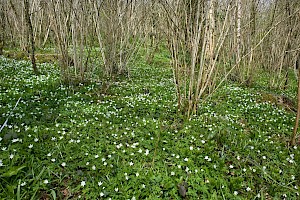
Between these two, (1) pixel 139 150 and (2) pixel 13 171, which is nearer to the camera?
(2) pixel 13 171

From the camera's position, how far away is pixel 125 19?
32.3 ft

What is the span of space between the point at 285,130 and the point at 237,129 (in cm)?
117

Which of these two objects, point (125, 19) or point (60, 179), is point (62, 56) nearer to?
point (125, 19)

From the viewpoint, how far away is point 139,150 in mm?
4207

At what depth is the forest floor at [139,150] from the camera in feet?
11.2

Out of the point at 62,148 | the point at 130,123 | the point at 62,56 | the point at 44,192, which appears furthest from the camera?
the point at 62,56

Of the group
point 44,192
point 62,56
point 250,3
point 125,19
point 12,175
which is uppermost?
point 250,3

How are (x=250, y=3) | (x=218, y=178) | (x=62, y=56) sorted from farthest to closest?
(x=250, y=3)
(x=62, y=56)
(x=218, y=178)

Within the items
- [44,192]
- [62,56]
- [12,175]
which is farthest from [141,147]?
[62,56]

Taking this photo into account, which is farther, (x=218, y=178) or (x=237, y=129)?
(x=237, y=129)

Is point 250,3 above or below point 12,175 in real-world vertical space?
above

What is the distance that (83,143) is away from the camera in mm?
4344

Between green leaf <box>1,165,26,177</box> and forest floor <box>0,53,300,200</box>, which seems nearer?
green leaf <box>1,165,26,177</box>

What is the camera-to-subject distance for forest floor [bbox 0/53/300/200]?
3428mm
